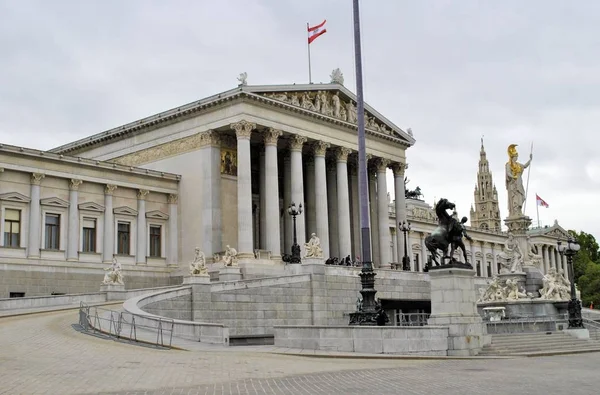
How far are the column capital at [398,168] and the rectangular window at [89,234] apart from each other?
1193 inches

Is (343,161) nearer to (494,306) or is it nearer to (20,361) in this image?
(494,306)

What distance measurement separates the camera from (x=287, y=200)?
2623 inches

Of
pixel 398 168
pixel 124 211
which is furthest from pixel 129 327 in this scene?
pixel 398 168

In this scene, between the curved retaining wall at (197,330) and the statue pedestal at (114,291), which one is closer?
the curved retaining wall at (197,330)

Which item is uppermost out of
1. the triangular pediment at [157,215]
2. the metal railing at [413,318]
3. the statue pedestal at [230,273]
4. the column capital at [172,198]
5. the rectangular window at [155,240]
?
the column capital at [172,198]

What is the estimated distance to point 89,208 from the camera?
183 feet

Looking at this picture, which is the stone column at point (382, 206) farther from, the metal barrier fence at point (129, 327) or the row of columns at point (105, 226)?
the metal barrier fence at point (129, 327)

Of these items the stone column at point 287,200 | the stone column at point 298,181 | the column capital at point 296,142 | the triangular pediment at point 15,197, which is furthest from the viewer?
the stone column at point 287,200

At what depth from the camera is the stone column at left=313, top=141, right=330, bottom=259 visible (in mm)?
62938

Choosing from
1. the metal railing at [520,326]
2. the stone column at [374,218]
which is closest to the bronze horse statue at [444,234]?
the metal railing at [520,326]

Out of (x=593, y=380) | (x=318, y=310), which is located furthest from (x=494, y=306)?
(x=593, y=380)

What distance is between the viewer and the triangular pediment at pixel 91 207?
182 feet

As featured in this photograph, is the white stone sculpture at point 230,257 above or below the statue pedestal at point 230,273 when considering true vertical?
above

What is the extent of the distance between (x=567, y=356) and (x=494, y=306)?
1330 cm
